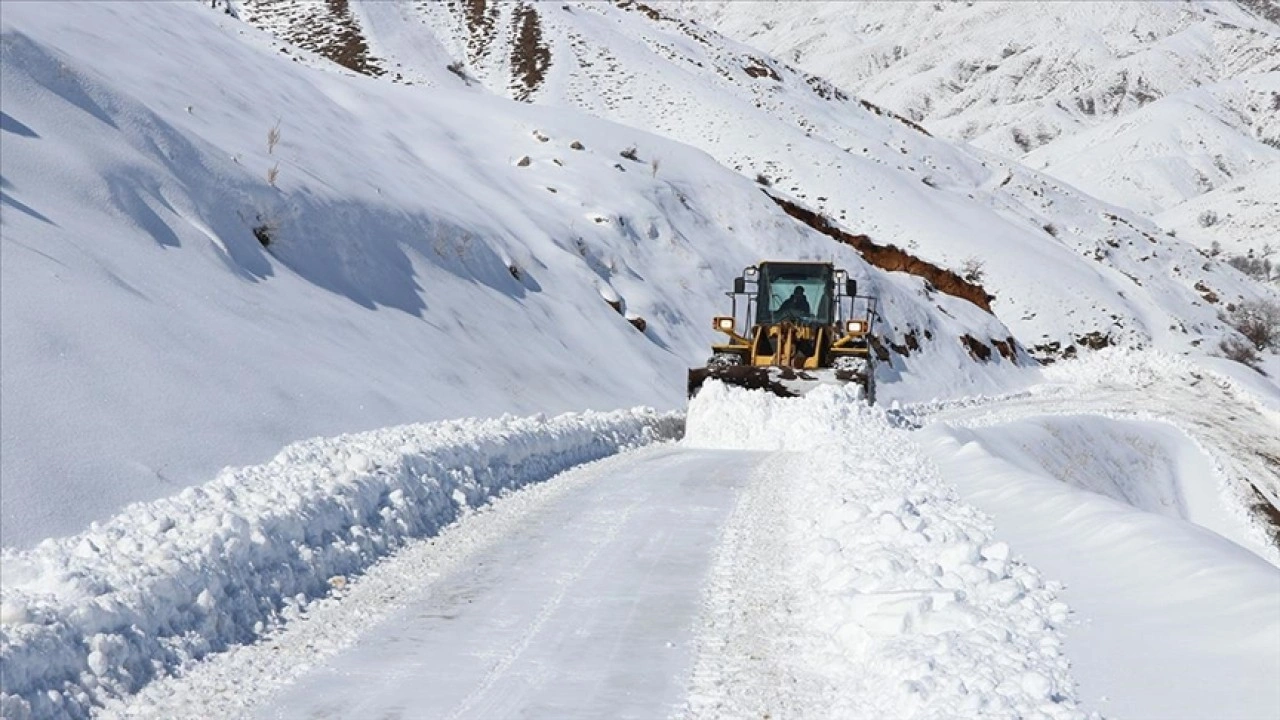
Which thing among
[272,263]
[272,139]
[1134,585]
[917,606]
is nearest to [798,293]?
[272,263]

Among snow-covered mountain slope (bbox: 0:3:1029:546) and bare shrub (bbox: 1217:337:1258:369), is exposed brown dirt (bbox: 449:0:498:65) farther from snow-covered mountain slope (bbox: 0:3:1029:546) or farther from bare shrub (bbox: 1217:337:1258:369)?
bare shrub (bbox: 1217:337:1258:369)

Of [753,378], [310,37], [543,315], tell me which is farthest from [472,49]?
[753,378]

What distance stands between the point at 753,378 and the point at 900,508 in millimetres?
11280

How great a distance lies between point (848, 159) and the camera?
65.1m

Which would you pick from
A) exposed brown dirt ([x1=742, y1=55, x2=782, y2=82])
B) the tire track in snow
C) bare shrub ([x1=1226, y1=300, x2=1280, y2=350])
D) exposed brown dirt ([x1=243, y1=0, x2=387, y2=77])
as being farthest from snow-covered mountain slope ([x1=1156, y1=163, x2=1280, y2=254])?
the tire track in snow

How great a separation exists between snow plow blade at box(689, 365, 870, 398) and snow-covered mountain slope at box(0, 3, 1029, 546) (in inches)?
146

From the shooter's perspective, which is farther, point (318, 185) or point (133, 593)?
point (318, 185)

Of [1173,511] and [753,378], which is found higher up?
[753,378]

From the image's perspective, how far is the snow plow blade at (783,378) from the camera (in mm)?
20828

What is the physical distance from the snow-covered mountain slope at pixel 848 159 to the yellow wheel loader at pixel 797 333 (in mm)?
20247

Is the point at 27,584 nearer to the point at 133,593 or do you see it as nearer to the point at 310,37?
the point at 133,593

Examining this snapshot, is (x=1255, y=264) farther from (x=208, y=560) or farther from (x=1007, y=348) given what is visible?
(x=208, y=560)

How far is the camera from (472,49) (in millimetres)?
77438

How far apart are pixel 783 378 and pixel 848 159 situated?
46.6 meters
